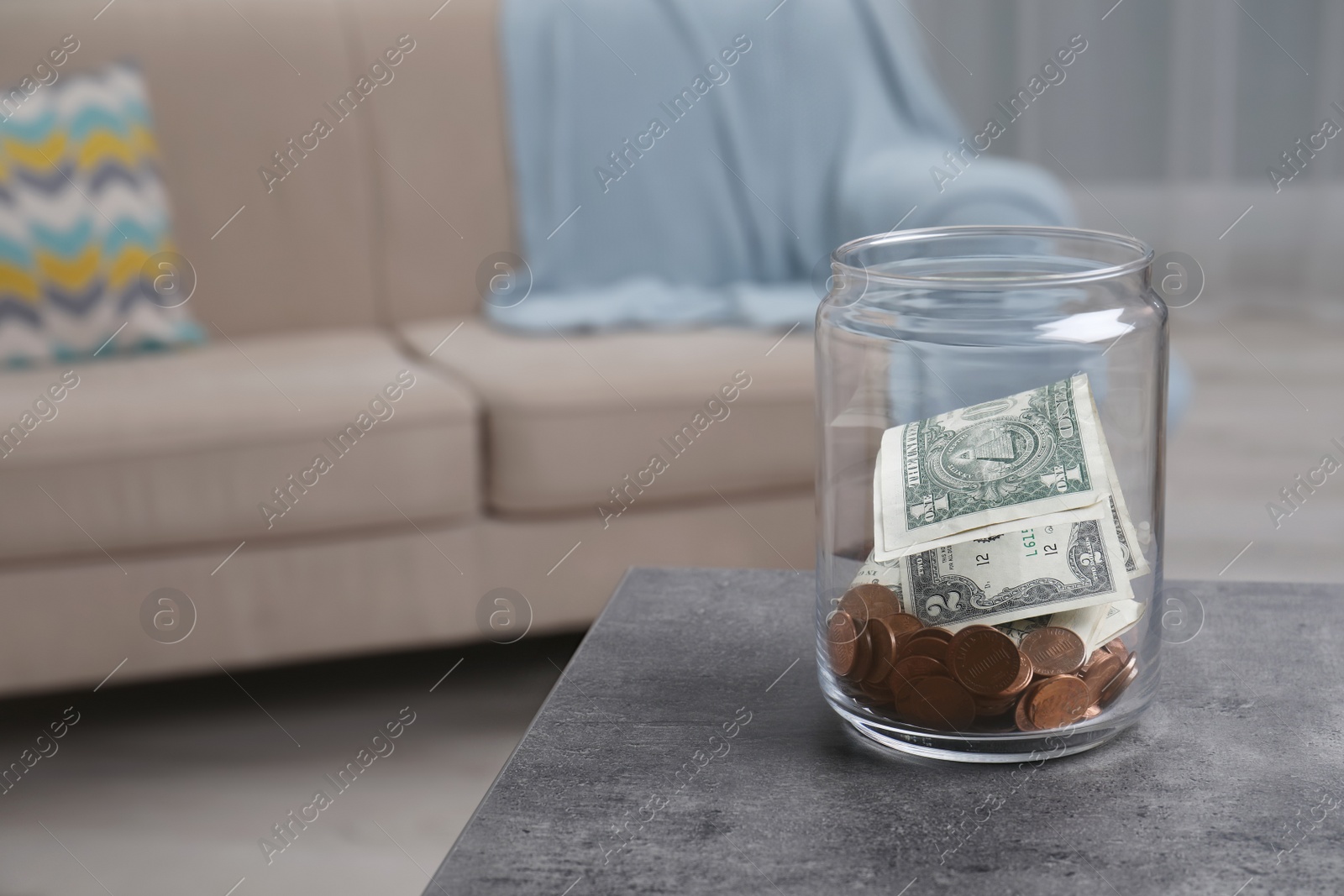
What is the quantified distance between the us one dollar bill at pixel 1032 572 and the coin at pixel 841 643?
0.04 m

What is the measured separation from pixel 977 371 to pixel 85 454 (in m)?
1.06

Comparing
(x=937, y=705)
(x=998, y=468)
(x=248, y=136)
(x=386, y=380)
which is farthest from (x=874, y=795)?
(x=248, y=136)

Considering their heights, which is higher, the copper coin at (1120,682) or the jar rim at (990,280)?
the jar rim at (990,280)

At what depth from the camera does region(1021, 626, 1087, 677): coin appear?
54 centimetres

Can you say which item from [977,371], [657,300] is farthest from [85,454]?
[977,371]

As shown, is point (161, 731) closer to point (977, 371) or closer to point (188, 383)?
point (188, 383)

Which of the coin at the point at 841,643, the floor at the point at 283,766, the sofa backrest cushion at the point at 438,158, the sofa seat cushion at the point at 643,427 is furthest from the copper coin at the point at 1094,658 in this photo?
the sofa backrest cushion at the point at 438,158

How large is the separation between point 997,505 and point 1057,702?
0.09 metres

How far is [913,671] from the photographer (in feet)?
1.78

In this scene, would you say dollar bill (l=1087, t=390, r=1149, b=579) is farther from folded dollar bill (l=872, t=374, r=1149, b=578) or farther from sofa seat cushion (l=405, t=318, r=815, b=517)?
sofa seat cushion (l=405, t=318, r=815, b=517)

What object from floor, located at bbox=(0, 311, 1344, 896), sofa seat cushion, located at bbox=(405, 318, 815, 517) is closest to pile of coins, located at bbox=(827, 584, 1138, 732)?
floor, located at bbox=(0, 311, 1344, 896)

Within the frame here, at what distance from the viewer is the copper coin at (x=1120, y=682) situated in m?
0.56

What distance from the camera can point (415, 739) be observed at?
1378 millimetres

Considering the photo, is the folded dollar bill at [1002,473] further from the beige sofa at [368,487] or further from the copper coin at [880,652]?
the beige sofa at [368,487]
